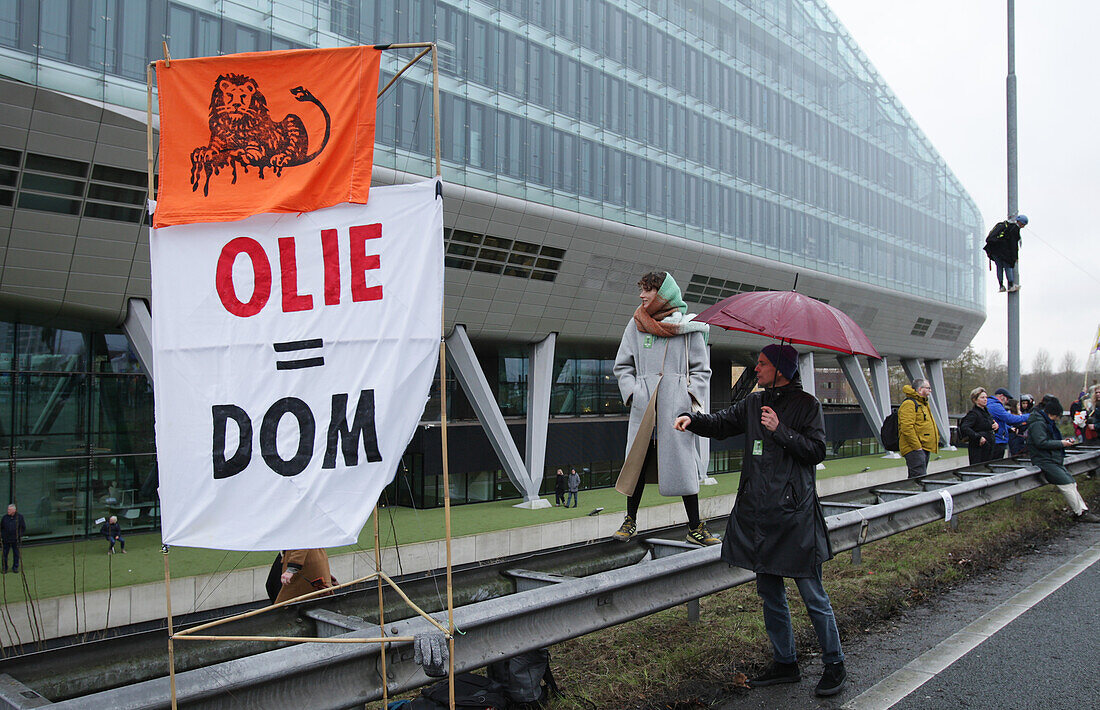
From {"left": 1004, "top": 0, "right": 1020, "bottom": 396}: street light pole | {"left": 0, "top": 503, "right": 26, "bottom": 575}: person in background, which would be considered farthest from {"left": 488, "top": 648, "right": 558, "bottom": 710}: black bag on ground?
{"left": 0, "top": 503, "right": 26, "bottom": 575}: person in background

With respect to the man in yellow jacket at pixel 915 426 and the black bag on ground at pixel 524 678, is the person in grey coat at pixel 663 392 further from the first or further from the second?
the man in yellow jacket at pixel 915 426

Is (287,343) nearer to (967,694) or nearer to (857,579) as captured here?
(967,694)

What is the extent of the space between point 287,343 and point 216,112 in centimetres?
117

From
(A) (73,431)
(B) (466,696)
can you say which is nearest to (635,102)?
(A) (73,431)

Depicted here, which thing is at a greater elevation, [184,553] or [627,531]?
[627,531]

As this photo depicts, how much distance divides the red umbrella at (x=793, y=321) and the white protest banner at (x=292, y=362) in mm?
2381

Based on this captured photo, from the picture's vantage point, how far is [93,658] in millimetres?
3191

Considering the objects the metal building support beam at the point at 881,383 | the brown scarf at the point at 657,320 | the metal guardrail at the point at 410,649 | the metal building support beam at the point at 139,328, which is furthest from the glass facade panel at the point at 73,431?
the metal building support beam at the point at 881,383

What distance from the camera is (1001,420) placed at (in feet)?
44.9

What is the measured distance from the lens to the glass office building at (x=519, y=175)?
19.6 m

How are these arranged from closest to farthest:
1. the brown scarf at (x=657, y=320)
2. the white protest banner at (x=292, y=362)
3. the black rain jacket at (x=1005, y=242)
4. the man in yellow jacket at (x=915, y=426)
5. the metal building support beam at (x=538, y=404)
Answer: the white protest banner at (x=292, y=362) → the brown scarf at (x=657, y=320) → the man in yellow jacket at (x=915, y=426) → the black rain jacket at (x=1005, y=242) → the metal building support beam at (x=538, y=404)

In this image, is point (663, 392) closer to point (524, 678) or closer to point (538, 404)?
point (524, 678)

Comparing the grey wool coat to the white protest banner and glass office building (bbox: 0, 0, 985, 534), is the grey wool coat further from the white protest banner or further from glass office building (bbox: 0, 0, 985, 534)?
glass office building (bbox: 0, 0, 985, 534)

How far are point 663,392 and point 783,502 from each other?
5.40 feet
